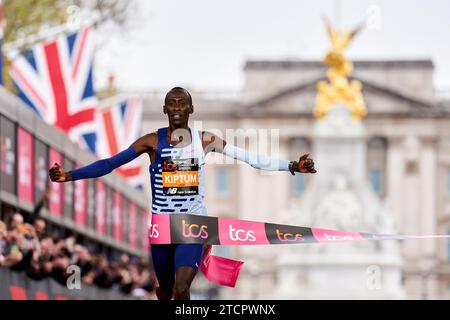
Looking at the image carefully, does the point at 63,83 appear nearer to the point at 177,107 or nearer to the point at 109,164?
the point at 109,164

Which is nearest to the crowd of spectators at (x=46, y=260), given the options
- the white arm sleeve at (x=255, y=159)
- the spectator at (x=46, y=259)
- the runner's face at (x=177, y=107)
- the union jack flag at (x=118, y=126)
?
the spectator at (x=46, y=259)

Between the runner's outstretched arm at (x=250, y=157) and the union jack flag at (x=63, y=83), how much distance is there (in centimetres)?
2225

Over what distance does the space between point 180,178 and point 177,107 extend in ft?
1.51

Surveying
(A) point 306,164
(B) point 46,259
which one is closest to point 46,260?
(B) point 46,259

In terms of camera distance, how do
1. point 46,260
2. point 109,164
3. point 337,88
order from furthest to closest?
point 337,88 → point 46,260 → point 109,164

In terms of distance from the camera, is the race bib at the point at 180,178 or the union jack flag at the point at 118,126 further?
the union jack flag at the point at 118,126

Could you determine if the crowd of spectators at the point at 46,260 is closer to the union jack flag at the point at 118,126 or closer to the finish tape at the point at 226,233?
the finish tape at the point at 226,233

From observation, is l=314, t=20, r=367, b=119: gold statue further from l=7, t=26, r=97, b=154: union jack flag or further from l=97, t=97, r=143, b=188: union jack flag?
l=7, t=26, r=97, b=154: union jack flag

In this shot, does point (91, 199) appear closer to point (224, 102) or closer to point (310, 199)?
point (310, 199)

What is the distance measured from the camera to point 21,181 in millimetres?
27922

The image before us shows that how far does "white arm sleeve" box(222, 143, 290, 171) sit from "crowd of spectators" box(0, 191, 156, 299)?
342 centimetres

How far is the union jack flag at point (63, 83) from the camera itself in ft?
109

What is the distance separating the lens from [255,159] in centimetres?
1098
